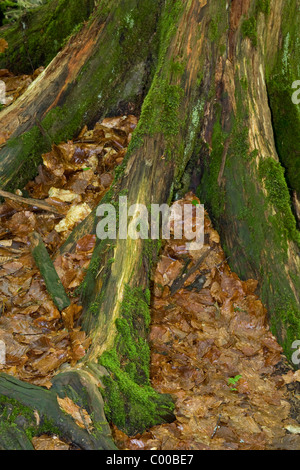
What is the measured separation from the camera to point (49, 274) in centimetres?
387

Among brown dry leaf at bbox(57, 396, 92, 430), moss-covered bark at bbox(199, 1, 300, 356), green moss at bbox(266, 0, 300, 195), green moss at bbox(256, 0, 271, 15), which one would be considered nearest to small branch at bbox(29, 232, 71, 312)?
brown dry leaf at bbox(57, 396, 92, 430)

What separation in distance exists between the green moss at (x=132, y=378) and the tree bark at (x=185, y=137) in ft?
0.05

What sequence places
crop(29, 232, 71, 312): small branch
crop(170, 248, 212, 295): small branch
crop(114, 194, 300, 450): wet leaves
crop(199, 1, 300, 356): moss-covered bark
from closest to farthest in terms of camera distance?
1. crop(114, 194, 300, 450): wet leaves
2. crop(29, 232, 71, 312): small branch
3. crop(199, 1, 300, 356): moss-covered bark
4. crop(170, 248, 212, 295): small branch

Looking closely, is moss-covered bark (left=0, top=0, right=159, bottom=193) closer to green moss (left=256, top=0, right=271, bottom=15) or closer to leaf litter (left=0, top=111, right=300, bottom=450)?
leaf litter (left=0, top=111, right=300, bottom=450)

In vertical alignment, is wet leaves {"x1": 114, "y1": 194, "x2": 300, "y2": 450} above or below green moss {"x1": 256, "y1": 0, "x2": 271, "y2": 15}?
below

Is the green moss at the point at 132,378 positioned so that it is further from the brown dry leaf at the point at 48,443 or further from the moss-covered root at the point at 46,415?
the brown dry leaf at the point at 48,443

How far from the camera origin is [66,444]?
8.28 ft

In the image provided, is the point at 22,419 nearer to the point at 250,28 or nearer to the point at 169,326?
the point at 169,326

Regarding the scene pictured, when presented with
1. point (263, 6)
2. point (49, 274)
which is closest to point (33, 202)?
point (49, 274)

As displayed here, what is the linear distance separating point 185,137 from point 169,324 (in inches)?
65.9

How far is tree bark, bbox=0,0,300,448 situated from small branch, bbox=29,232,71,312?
0.27 meters

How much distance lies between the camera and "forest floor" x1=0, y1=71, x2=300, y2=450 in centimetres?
315

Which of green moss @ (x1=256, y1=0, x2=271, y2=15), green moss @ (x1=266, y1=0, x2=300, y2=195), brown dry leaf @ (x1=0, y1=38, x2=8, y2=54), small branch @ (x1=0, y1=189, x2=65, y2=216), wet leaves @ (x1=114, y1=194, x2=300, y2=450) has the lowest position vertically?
wet leaves @ (x1=114, y1=194, x2=300, y2=450)


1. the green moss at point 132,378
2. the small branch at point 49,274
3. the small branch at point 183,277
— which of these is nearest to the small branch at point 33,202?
the small branch at point 49,274
